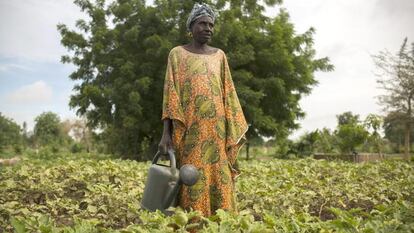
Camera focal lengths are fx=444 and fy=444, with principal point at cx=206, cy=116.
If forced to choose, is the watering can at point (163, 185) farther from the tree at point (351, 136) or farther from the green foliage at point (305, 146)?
the green foliage at point (305, 146)

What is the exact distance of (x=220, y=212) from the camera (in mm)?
2561

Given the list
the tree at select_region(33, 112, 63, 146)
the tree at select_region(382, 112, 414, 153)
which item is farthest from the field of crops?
the tree at select_region(33, 112, 63, 146)

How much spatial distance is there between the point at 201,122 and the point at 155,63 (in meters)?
15.3

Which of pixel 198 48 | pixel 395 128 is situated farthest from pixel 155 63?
pixel 395 128

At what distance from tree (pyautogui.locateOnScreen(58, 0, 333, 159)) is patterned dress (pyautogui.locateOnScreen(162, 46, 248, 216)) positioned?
44.1 ft

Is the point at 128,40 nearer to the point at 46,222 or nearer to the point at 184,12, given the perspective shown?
the point at 184,12

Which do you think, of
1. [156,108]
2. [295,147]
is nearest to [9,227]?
[156,108]

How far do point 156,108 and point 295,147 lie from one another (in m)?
7.93

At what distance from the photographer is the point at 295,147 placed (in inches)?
897

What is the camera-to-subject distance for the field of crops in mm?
2512

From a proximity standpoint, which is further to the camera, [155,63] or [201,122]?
[155,63]

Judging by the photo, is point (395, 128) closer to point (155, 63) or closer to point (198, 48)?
point (155, 63)

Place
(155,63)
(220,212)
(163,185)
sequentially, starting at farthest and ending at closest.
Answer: (155,63), (163,185), (220,212)

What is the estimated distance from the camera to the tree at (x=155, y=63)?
1772 cm
